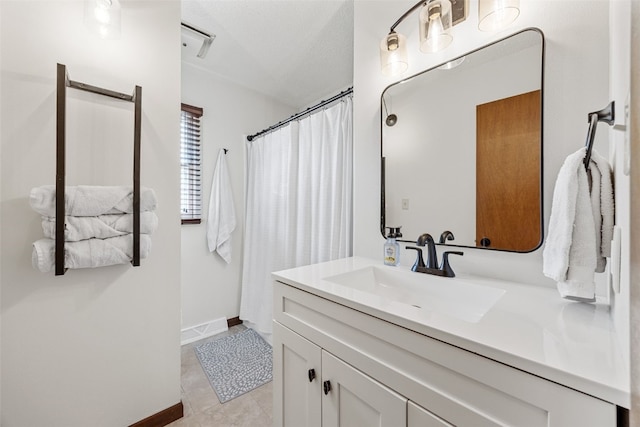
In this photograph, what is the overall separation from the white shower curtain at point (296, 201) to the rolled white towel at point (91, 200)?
1.00 meters

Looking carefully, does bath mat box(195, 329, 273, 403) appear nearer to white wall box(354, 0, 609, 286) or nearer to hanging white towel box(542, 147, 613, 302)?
white wall box(354, 0, 609, 286)

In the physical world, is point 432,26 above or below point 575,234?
above

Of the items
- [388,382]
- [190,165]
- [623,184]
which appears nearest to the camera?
[623,184]

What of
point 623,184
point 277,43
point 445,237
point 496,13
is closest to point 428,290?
point 445,237

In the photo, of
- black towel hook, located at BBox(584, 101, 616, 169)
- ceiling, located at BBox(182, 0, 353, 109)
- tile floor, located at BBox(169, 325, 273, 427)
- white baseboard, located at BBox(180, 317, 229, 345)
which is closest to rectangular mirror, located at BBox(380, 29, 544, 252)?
black towel hook, located at BBox(584, 101, 616, 169)

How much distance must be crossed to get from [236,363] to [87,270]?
1219 mm

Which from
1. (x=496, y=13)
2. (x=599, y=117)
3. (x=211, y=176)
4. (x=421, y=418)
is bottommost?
(x=421, y=418)

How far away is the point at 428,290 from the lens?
3.20 ft

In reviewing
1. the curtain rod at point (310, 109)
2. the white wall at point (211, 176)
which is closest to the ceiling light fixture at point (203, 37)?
the white wall at point (211, 176)

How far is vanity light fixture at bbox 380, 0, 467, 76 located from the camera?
103cm

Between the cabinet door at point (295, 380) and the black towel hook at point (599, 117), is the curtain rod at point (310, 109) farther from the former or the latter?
the cabinet door at point (295, 380)

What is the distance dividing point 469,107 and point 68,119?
167cm

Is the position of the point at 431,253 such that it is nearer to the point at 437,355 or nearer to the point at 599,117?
the point at 437,355

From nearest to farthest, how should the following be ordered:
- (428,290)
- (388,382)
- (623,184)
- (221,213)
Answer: (623,184) → (388,382) → (428,290) → (221,213)
